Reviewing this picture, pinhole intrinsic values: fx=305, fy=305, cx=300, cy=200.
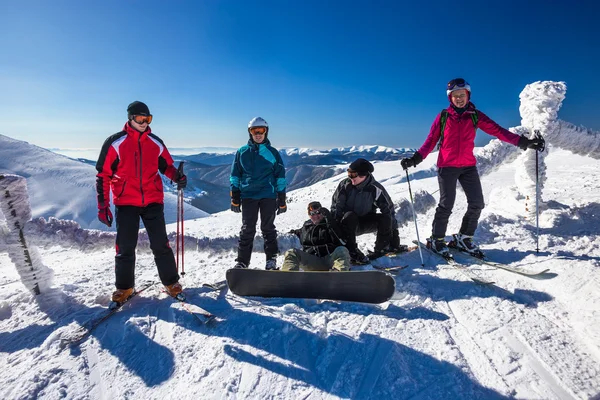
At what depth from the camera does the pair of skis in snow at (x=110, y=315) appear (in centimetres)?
289

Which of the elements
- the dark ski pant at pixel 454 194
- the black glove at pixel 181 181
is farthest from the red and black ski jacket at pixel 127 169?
the dark ski pant at pixel 454 194

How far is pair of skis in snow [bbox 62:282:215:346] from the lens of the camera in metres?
2.89

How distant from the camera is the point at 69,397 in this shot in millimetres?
2264

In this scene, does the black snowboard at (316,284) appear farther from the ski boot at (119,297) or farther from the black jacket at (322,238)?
the ski boot at (119,297)

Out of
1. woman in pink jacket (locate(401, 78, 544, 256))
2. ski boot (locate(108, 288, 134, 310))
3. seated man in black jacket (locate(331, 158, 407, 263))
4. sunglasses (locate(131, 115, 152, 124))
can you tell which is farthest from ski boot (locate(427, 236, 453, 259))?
sunglasses (locate(131, 115, 152, 124))

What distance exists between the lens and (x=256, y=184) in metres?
4.39

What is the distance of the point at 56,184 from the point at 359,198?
52.4 meters

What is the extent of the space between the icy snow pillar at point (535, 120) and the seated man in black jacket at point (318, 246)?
4.50 metres

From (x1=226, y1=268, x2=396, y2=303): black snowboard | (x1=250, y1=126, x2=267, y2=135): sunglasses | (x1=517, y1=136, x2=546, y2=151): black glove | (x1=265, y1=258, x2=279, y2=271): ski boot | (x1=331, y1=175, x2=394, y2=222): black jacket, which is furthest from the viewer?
(x1=331, y1=175, x2=394, y2=222): black jacket

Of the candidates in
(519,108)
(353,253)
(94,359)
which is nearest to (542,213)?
(519,108)

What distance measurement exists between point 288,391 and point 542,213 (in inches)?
259

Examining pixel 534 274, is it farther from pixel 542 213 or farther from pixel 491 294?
pixel 542 213

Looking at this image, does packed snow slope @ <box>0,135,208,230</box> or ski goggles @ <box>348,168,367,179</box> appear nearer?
ski goggles @ <box>348,168,367,179</box>

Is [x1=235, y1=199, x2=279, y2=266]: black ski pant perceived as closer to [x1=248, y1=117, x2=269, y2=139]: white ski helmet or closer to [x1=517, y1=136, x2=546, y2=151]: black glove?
[x1=248, y1=117, x2=269, y2=139]: white ski helmet
